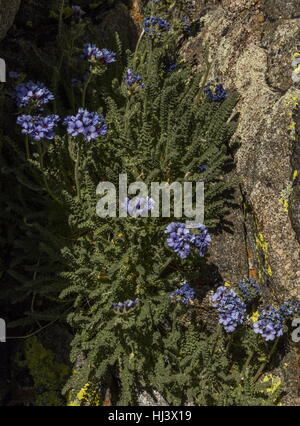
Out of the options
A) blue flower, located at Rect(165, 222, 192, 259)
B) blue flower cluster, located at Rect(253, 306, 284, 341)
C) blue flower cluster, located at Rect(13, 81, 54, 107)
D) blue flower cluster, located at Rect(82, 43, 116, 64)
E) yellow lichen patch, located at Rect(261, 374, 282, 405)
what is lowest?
yellow lichen patch, located at Rect(261, 374, 282, 405)

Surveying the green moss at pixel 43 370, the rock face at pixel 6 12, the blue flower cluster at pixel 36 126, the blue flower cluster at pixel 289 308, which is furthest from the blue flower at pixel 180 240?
the rock face at pixel 6 12

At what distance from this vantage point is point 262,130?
13.1ft

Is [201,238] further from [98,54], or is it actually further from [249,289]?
[98,54]

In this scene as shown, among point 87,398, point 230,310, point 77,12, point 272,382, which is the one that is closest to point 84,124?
point 230,310

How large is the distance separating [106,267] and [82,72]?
5.47 feet

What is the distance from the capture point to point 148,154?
391cm

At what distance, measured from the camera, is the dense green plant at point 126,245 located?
11.4 ft

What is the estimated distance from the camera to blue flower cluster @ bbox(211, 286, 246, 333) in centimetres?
339

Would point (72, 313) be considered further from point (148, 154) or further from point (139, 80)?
point (139, 80)

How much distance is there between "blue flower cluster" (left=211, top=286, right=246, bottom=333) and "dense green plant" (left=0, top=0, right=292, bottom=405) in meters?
0.09

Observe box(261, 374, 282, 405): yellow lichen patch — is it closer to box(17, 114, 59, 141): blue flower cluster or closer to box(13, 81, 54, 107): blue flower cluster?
box(17, 114, 59, 141): blue flower cluster

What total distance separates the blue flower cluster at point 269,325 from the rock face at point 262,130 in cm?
26

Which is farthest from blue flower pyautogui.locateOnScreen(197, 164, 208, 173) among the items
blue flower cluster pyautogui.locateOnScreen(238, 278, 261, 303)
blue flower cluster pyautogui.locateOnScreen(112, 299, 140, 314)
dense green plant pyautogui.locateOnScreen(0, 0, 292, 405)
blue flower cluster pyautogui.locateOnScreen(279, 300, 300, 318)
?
blue flower cluster pyautogui.locateOnScreen(112, 299, 140, 314)

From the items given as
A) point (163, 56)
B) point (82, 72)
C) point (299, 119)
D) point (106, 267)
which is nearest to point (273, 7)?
point (163, 56)
